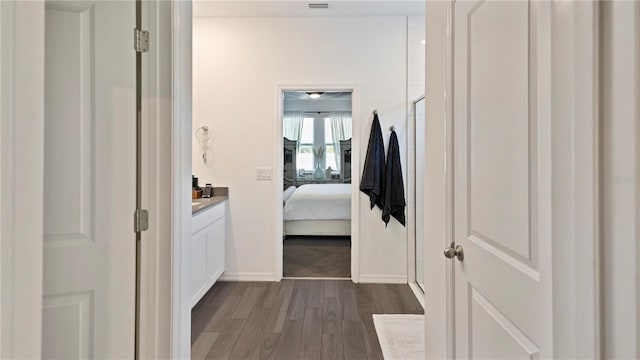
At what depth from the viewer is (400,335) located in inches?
88.3

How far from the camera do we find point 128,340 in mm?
1252

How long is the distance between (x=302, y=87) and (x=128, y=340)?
8.61ft

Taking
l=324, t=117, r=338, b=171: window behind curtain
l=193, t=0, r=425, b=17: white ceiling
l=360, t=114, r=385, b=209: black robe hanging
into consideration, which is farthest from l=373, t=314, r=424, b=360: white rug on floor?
l=324, t=117, r=338, b=171: window behind curtain

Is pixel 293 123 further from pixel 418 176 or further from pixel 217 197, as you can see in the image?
pixel 418 176

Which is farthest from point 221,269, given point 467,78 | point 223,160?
point 467,78

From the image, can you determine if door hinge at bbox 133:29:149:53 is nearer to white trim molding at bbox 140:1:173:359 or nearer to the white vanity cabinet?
white trim molding at bbox 140:1:173:359

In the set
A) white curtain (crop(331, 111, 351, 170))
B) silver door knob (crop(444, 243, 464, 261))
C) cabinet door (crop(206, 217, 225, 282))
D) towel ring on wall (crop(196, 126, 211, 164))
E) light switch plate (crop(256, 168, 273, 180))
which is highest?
white curtain (crop(331, 111, 351, 170))

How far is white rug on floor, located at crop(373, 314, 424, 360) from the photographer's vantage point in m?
2.02

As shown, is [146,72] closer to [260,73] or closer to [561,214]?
[561,214]

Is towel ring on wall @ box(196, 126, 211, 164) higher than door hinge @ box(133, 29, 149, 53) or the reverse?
the reverse

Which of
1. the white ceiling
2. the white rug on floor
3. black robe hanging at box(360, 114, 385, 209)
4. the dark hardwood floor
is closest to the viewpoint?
the white rug on floor

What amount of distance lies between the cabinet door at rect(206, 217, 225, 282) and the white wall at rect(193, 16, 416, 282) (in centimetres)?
16

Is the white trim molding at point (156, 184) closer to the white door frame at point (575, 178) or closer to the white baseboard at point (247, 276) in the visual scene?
the white door frame at point (575, 178)

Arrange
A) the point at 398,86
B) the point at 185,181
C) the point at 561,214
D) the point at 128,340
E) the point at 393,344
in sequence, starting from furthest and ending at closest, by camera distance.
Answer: the point at 398,86
the point at 393,344
the point at 185,181
the point at 128,340
the point at 561,214
